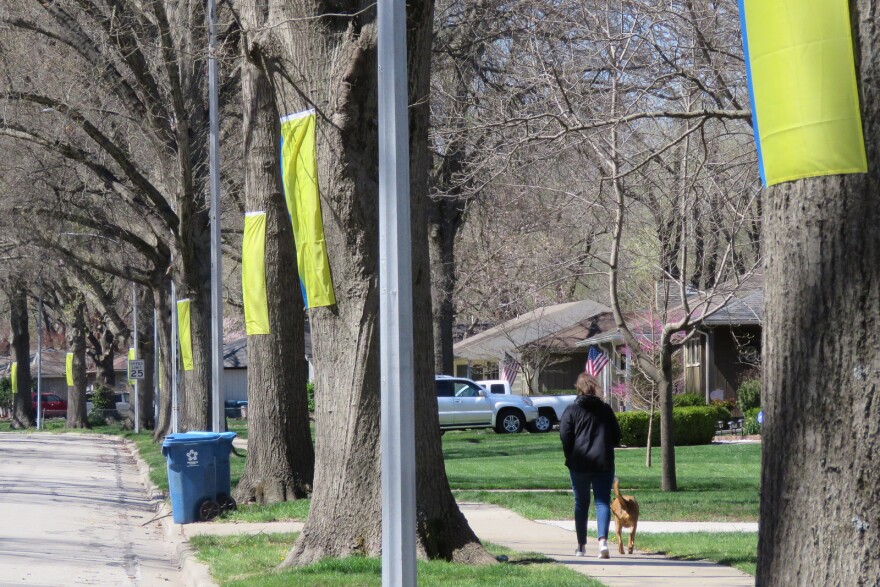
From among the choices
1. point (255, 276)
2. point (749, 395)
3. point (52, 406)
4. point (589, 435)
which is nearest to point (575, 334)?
point (749, 395)

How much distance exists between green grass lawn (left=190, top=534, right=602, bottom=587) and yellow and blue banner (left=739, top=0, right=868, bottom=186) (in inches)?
183

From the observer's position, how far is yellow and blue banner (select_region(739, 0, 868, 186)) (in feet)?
13.2

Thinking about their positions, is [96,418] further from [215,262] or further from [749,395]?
[215,262]

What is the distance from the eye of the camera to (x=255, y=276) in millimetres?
13672

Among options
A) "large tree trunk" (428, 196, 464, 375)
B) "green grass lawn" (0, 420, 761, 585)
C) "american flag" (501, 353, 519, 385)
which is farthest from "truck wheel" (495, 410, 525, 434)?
"american flag" (501, 353, 519, 385)

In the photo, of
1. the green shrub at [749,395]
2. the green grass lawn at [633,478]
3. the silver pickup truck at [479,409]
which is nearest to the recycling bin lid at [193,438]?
the green grass lawn at [633,478]

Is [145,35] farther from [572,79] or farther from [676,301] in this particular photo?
[676,301]

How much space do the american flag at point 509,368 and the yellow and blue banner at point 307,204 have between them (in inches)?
1473

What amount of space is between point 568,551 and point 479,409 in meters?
24.6

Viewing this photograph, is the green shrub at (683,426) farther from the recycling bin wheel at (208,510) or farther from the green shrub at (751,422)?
the recycling bin wheel at (208,510)

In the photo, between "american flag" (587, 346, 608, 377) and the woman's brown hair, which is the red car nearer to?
"american flag" (587, 346, 608, 377)

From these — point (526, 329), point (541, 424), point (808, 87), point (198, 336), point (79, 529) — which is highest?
point (526, 329)

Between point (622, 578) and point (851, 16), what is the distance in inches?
230

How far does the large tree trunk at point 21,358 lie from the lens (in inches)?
1973
